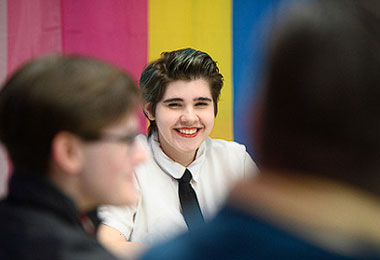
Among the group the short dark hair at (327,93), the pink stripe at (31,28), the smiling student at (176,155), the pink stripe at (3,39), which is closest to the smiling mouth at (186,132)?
the smiling student at (176,155)

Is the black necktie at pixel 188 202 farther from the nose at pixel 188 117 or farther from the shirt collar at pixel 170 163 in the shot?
the nose at pixel 188 117

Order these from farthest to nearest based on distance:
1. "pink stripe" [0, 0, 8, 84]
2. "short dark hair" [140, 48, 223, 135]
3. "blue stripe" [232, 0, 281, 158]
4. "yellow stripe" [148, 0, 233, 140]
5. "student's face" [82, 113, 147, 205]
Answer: "blue stripe" [232, 0, 281, 158] → "yellow stripe" [148, 0, 233, 140] → "pink stripe" [0, 0, 8, 84] → "short dark hair" [140, 48, 223, 135] → "student's face" [82, 113, 147, 205]

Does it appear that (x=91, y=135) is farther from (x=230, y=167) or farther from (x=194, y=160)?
(x=230, y=167)

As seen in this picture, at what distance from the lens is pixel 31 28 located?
1.85 metres

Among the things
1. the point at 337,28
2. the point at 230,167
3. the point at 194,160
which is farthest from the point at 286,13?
the point at 230,167

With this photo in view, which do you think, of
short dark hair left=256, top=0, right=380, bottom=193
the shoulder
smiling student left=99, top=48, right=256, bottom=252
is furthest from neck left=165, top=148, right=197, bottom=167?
short dark hair left=256, top=0, right=380, bottom=193

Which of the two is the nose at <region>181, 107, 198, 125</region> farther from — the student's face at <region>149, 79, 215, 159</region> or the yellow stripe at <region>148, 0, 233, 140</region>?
the yellow stripe at <region>148, 0, 233, 140</region>

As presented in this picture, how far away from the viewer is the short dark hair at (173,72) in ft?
5.37

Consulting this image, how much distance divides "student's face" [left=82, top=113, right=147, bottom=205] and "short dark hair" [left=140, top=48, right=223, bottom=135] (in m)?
0.89

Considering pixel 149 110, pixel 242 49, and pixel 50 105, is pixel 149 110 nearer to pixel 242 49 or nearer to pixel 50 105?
pixel 242 49

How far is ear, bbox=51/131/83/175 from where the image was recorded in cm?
→ 68

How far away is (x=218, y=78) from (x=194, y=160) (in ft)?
1.15

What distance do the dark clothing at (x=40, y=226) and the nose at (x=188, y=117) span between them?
0.97 m

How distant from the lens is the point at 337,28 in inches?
19.9
